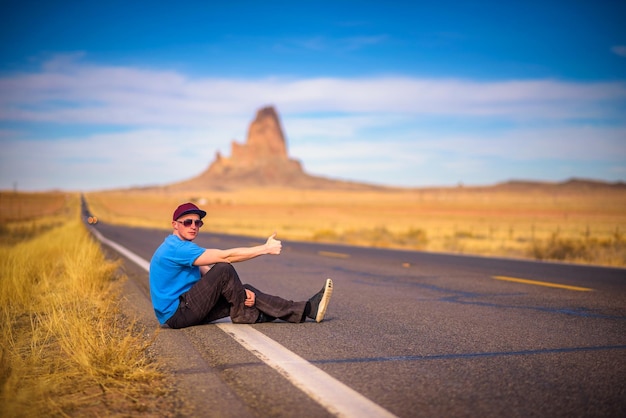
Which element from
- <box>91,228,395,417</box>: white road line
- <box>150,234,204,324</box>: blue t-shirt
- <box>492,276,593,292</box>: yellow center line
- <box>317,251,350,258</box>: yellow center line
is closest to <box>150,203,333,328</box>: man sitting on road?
<box>150,234,204,324</box>: blue t-shirt

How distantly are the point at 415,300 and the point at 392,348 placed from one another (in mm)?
3017

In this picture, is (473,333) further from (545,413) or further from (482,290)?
(482,290)

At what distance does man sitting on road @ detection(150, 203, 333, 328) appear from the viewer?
5668mm

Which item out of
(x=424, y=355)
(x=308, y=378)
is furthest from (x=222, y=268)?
(x=424, y=355)

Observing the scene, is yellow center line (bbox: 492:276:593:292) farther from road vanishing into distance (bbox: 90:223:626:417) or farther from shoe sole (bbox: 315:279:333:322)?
shoe sole (bbox: 315:279:333:322)

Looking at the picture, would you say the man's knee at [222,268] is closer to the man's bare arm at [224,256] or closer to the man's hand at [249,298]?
the man's bare arm at [224,256]

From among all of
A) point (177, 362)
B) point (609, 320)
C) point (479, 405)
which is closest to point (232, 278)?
point (177, 362)

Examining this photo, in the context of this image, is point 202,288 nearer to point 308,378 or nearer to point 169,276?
point 169,276

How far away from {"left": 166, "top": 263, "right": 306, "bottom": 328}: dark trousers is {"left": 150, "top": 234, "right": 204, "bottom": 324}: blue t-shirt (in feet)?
0.29

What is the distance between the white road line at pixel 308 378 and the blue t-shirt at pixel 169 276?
1.91 feet

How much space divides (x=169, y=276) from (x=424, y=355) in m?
2.65

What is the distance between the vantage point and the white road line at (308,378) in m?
3.54

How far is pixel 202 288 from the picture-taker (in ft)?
19.1

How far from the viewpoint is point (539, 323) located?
6371 mm
